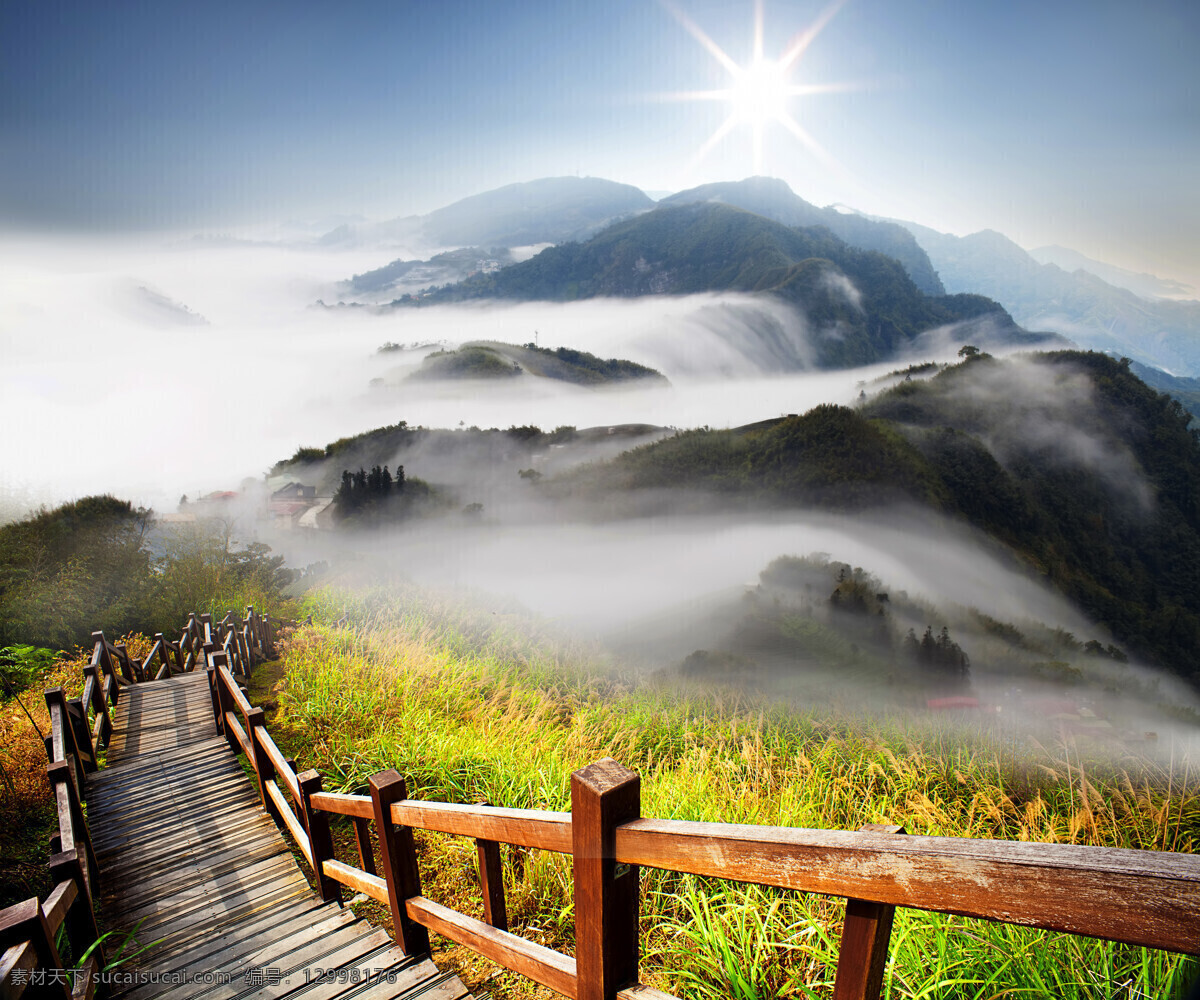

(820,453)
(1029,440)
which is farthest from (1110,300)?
(820,453)

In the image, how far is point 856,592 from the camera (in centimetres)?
4159

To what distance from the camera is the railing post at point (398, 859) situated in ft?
9.59

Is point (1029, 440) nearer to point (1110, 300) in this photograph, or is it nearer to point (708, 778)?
point (708, 778)

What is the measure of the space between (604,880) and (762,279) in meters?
138

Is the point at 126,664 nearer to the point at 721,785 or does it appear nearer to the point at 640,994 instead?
the point at 721,785

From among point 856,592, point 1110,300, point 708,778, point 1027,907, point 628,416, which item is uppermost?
point 1110,300

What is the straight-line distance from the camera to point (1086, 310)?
16050 cm

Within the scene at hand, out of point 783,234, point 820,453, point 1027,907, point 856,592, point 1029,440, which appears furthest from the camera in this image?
point 783,234

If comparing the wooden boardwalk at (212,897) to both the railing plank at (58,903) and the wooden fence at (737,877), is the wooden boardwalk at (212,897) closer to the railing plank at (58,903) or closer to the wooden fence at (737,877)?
the wooden fence at (737,877)

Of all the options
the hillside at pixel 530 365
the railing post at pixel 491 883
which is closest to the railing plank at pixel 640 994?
the railing post at pixel 491 883

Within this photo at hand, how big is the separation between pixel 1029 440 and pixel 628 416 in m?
63.7

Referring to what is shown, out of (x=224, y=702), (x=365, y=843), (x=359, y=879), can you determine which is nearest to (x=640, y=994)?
(x=365, y=843)

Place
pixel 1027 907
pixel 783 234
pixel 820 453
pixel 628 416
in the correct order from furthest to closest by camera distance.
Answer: pixel 783 234, pixel 628 416, pixel 820 453, pixel 1027 907

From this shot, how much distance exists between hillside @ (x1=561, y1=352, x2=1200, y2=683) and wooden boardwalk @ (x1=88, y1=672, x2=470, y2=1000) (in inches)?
2380
